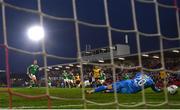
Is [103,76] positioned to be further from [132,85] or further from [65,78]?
[132,85]

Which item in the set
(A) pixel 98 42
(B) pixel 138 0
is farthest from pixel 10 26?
(B) pixel 138 0

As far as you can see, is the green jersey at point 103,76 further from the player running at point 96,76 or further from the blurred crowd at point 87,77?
the player running at point 96,76

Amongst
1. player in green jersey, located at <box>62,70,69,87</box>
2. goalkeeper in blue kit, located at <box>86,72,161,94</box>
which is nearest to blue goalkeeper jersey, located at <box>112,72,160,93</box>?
goalkeeper in blue kit, located at <box>86,72,161,94</box>

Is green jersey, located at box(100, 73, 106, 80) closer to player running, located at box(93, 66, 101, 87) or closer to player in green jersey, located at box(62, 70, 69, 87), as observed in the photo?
player running, located at box(93, 66, 101, 87)

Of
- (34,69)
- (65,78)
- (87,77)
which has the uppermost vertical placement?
(34,69)

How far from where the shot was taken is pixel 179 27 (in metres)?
4.55

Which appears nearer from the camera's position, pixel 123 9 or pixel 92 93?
pixel 92 93

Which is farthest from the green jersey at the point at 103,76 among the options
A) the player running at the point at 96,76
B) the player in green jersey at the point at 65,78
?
the player in green jersey at the point at 65,78

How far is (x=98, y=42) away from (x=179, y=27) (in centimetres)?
2468

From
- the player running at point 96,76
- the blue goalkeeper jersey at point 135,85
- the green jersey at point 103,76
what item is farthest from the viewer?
the green jersey at point 103,76

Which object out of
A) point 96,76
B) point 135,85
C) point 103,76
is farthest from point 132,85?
point 96,76

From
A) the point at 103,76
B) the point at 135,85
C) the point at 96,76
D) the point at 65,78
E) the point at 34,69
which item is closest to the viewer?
the point at 135,85

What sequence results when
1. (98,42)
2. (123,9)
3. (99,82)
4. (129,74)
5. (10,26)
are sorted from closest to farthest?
(123,9)
(129,74)
(99,82)
(10,26)
(98,42)

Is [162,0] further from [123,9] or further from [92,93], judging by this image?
[123,9]
